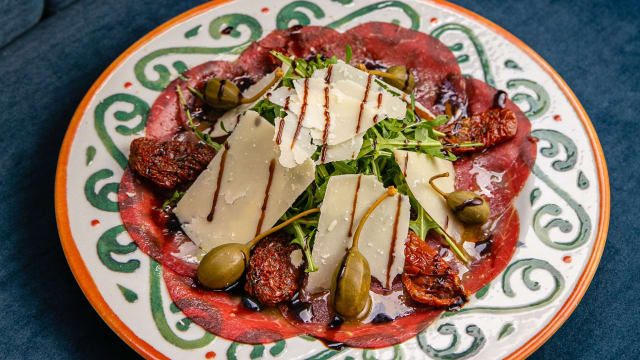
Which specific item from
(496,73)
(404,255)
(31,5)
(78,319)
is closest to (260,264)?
(404,255)

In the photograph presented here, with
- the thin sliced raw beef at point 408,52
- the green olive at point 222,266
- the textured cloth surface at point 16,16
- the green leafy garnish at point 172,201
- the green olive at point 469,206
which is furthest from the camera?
the textured cloth surface at point 16,16

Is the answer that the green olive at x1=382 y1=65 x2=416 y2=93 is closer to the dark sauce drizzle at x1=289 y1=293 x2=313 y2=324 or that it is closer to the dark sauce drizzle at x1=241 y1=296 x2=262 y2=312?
the dark sauce drizzle at x1=289 y1=293 x2=313 y2=324

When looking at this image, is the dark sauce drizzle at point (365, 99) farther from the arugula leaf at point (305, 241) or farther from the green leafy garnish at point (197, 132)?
the green leafy garnish at point (197, 132)

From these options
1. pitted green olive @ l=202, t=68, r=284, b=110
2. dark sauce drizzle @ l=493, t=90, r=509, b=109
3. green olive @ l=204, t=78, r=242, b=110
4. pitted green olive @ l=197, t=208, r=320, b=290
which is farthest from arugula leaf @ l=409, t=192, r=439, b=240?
green olive @ l=204, t=78, r=242, b=110

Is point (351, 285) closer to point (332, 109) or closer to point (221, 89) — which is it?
point (332, 109)

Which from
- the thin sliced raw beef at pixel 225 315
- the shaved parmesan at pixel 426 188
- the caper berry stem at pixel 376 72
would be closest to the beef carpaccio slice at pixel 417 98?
the thin sliced raw beef at pixel 225 315

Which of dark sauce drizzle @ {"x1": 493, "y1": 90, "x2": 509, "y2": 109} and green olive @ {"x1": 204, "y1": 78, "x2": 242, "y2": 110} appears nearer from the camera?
green olive @ {"x1": 204, "y1": 78, "x2": 242, "y2": 110}

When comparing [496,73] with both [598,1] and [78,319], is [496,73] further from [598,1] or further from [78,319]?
[78,319]
